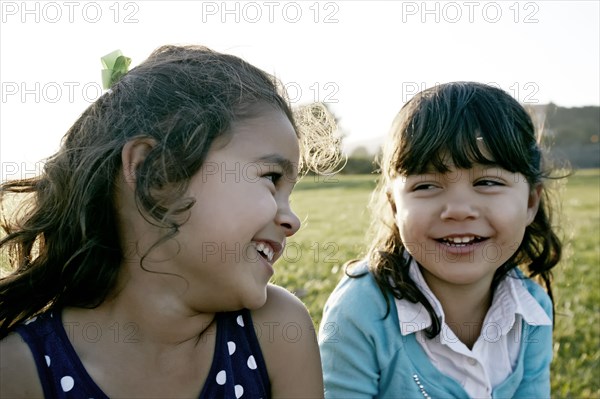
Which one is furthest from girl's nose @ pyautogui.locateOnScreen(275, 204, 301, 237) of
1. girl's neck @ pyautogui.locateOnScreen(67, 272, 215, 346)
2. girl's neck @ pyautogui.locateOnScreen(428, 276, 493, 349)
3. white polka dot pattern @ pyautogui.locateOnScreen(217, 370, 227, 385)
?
girl's neck @ pyautogui.locateOnScreen(428, 276, 493, 349)

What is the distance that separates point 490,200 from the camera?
2680 mm

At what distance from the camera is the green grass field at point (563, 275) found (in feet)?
11.3

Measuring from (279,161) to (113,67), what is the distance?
0.73 meters

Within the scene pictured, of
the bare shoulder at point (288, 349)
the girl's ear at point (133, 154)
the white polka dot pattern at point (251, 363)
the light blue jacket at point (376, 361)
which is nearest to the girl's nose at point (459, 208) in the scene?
the light blue jacket at point (376, 361)

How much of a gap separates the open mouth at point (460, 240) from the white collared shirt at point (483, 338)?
24 centimetres

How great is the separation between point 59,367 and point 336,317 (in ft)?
3.94

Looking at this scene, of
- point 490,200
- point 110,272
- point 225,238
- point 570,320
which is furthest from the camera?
point 570,320

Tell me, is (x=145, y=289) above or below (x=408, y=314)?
above

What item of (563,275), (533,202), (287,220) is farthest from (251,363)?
(563,275)

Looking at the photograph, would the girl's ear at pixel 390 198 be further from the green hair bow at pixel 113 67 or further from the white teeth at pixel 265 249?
the green hair bow at pixel 113 67

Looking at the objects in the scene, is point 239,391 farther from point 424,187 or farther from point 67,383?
point 424,187

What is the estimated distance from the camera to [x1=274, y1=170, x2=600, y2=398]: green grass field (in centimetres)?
346

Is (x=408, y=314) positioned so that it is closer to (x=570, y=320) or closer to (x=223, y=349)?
(x=223, y=349)

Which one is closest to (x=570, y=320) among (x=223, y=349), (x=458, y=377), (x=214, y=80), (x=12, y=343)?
(x=458, y=377)
